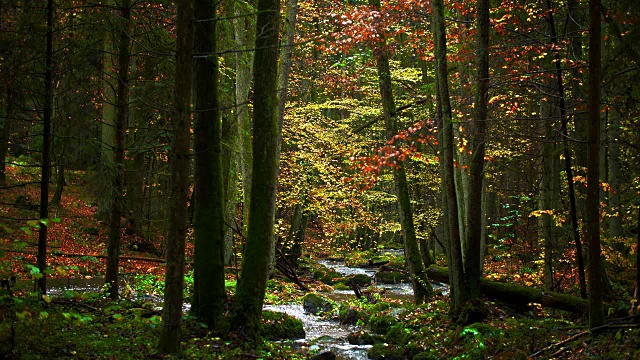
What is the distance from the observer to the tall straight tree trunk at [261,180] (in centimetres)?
806

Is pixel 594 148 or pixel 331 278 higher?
pixel 594 148

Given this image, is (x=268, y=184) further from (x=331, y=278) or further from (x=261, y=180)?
(x=331, y=278)

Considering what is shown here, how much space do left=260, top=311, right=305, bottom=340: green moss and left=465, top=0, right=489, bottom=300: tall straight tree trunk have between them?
3620 millimetres

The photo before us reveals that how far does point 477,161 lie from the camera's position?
31.1 feet

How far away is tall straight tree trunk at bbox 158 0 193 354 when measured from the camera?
233 inches

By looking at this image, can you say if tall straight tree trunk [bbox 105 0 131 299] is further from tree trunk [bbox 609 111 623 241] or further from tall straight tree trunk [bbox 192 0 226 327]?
tree trunk [bbox 609 111 623 241]

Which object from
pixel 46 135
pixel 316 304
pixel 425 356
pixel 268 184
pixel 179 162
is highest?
pixel 46 135

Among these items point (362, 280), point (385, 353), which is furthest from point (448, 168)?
point (362, 280)

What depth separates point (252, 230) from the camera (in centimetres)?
819

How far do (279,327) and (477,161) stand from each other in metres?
5.10

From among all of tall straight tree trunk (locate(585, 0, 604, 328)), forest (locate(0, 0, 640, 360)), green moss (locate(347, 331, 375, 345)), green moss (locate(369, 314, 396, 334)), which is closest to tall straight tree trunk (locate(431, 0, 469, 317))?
forest (locate(0, 0, 640, 360))

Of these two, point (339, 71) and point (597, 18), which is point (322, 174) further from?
point (597, 18)

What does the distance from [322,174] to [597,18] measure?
49.7 feet

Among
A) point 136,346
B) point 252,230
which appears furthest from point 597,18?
point 136,346
